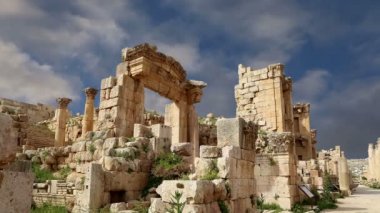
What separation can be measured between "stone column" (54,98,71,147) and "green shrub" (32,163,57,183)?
34.5 ft

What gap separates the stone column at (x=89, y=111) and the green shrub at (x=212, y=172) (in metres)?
13.6

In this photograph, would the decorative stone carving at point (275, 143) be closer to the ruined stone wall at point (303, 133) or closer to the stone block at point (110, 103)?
the stone block at point (110, 103)

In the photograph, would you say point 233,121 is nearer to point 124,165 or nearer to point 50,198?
point 124,165

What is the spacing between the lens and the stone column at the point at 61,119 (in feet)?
69.5

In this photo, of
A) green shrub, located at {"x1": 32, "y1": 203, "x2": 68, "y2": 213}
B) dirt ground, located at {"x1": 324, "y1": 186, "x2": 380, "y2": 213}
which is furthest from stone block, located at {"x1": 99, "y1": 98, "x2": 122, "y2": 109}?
dirt ground, located at {"x1": 324, "y1": 186, "x2": 380, "y2": 213}

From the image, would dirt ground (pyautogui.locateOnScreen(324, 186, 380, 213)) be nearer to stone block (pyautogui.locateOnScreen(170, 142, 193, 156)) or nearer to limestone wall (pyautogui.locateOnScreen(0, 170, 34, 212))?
stone block (pyautogui.locateOnScreen(170, 142, 193, 156))

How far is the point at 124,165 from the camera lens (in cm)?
856

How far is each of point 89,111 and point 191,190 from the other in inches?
587

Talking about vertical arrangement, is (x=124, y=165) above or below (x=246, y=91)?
below

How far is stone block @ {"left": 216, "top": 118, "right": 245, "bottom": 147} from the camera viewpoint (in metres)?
8.27

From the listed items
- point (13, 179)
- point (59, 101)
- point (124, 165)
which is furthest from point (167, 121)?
point (13, 179)

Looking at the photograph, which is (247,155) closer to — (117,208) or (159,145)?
(159,145)

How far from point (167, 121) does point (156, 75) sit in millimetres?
2916

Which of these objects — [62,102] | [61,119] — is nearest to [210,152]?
[61,119]
